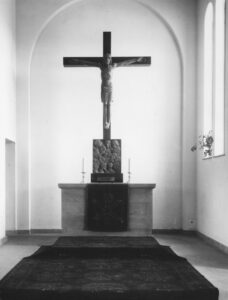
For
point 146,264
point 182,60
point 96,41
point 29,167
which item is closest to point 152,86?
point 182,60

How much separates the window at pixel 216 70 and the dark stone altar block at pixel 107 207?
1.90 meters

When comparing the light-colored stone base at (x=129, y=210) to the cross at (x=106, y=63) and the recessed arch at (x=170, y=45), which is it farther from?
the recessed arch at (x=170, y=45)

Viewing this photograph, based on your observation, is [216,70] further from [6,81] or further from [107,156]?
[6,81]

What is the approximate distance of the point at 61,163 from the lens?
988 centimetres

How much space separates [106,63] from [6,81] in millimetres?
1976

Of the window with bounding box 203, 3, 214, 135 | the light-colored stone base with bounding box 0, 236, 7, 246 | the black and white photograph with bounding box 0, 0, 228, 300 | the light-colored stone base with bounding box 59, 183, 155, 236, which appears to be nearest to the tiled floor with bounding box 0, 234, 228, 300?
the light-colored stone base with bounding box 0, 236, 7, 246

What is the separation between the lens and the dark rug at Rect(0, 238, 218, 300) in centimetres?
448

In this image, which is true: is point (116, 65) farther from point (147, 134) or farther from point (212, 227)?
point (212, 227)

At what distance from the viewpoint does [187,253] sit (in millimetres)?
7277

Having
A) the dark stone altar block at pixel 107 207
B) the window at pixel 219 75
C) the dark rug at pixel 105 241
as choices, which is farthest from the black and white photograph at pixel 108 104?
the dark rug at pixel 105 241

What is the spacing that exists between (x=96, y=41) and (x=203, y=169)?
358cm

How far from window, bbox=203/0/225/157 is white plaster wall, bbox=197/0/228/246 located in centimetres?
30

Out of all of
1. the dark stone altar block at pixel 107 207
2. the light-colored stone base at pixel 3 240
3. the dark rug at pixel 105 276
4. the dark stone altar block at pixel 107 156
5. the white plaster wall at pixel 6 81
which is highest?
the white plaster wall at pixel 6 81

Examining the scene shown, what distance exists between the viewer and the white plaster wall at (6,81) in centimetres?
845
